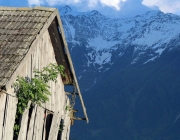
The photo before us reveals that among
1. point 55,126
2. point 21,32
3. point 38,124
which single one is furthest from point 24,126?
point 55,126

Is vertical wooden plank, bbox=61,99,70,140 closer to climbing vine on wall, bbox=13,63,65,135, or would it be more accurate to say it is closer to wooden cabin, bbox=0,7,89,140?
wooden cabin, bbox=0,7,89,140

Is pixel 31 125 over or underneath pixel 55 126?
underneath

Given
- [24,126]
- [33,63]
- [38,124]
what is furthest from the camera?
[38,124]

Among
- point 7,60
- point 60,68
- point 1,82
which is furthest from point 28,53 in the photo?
point 60,68

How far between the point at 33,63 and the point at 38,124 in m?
1.75

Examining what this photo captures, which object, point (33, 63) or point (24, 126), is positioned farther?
point (33, 63)

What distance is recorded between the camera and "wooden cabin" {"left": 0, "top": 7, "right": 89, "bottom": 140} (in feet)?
32.9

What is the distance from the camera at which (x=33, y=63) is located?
37.6ft

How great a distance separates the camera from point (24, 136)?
11.2 m

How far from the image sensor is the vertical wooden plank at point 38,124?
1193 cm

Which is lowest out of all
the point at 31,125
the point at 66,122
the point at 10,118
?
the point at 10,118

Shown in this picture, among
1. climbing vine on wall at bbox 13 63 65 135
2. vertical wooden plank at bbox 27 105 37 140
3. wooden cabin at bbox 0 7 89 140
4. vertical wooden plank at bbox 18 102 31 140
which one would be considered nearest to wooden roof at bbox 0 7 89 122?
wooden cabin at bbox 0 7 89 140

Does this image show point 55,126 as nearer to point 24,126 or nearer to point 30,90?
point 24,126

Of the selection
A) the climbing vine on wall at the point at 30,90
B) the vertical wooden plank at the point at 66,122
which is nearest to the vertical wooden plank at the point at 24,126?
the climbing vine on wall at the point at 30,90
